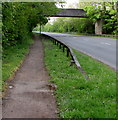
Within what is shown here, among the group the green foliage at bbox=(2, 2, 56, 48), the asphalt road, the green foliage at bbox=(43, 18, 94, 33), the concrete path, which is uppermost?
the green foliage at bbox=(43, 18, 94, 33)

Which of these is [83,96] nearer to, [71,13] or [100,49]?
[100,49]

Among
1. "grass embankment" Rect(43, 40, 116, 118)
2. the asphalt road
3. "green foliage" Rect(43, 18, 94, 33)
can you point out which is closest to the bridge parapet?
"green foliage" Rect(43, 18, 94, 33)

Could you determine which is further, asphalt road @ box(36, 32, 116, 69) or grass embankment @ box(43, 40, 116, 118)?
asphalt road @ box(36, 32, 116, 69)

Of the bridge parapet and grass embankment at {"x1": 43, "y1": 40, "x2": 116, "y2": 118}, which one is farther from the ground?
the bridge parapet

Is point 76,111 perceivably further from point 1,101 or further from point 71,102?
point 1,101

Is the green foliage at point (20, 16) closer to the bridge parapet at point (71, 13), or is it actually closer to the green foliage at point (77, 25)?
the bridge parapet at point (71, 13)

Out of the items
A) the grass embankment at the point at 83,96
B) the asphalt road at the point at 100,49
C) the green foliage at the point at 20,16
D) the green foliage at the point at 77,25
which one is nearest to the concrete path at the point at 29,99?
the grass embankment at the point at 83,96

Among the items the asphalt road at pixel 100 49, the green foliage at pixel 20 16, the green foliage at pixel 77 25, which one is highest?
the green foliage at pixel 77 25

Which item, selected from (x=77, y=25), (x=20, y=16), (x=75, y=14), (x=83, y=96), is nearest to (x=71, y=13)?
(x=75, y=14)

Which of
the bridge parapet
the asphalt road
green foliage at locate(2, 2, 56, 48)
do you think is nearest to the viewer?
green foliage at locate(2, 2, 56, 48)

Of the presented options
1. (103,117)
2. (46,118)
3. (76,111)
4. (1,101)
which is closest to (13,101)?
(1,101)

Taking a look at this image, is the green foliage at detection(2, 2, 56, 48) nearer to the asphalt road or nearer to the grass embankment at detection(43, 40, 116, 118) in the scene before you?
the grass embankment at detection(43, 40, 116, 118)

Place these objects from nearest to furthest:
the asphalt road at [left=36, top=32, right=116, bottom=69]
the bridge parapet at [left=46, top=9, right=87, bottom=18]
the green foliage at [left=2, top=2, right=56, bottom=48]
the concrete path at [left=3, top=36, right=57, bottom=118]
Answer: the concrete path at [left=3, top=36, right=57, bottom=118]
the green foliage at [left=2, top=2, right=56, bottom=48]
the asphalt road at [left=36, top=32, right=116, bottom=69]
the bridge parapet at [left=46, top=9, right=87, bottom=18]

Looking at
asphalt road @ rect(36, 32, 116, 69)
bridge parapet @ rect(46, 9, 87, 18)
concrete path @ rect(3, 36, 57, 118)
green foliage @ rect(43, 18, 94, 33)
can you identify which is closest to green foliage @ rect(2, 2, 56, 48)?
concrete path @ rect(3, 36, 57, 118)
